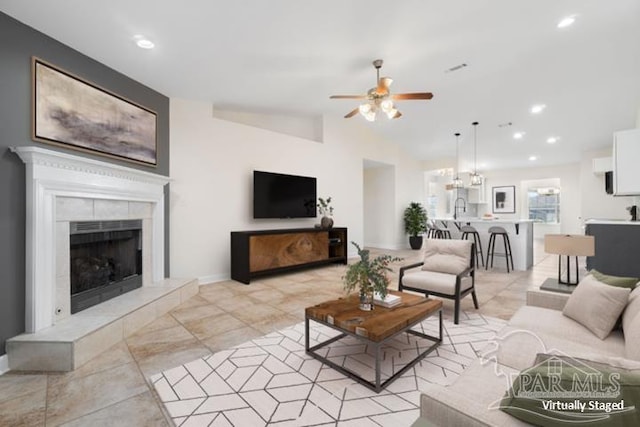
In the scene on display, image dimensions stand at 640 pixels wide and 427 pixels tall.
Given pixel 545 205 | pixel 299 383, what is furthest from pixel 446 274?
pixel 545 205

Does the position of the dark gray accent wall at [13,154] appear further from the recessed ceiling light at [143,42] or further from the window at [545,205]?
the window at [545,205]

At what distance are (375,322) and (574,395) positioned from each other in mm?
1264

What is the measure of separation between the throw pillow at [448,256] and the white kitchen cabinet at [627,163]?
2304 mm

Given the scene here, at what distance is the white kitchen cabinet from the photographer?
12.1 ft

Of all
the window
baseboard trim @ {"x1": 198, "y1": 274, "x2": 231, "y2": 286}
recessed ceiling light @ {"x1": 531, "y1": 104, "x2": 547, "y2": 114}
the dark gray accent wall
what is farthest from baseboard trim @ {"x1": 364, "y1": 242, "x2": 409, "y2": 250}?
the dark gray accent wall

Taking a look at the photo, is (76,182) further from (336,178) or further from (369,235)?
(369,235)

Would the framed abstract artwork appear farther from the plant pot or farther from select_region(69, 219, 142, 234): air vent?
the plant pot

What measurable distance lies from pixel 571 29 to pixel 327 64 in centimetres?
301

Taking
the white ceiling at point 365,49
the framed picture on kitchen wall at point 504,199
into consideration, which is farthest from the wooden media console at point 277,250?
the framed picture on kitchen wall at point 504,199

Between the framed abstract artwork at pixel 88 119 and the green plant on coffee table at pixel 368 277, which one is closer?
the green plant on coffee table at pixel 368 277

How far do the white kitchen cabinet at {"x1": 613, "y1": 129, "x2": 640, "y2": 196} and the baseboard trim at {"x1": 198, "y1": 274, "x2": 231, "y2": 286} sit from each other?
5816mm

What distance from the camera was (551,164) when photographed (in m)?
9.83

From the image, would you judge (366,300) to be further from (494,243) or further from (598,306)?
(494,243)

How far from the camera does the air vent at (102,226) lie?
2840 millimetres
